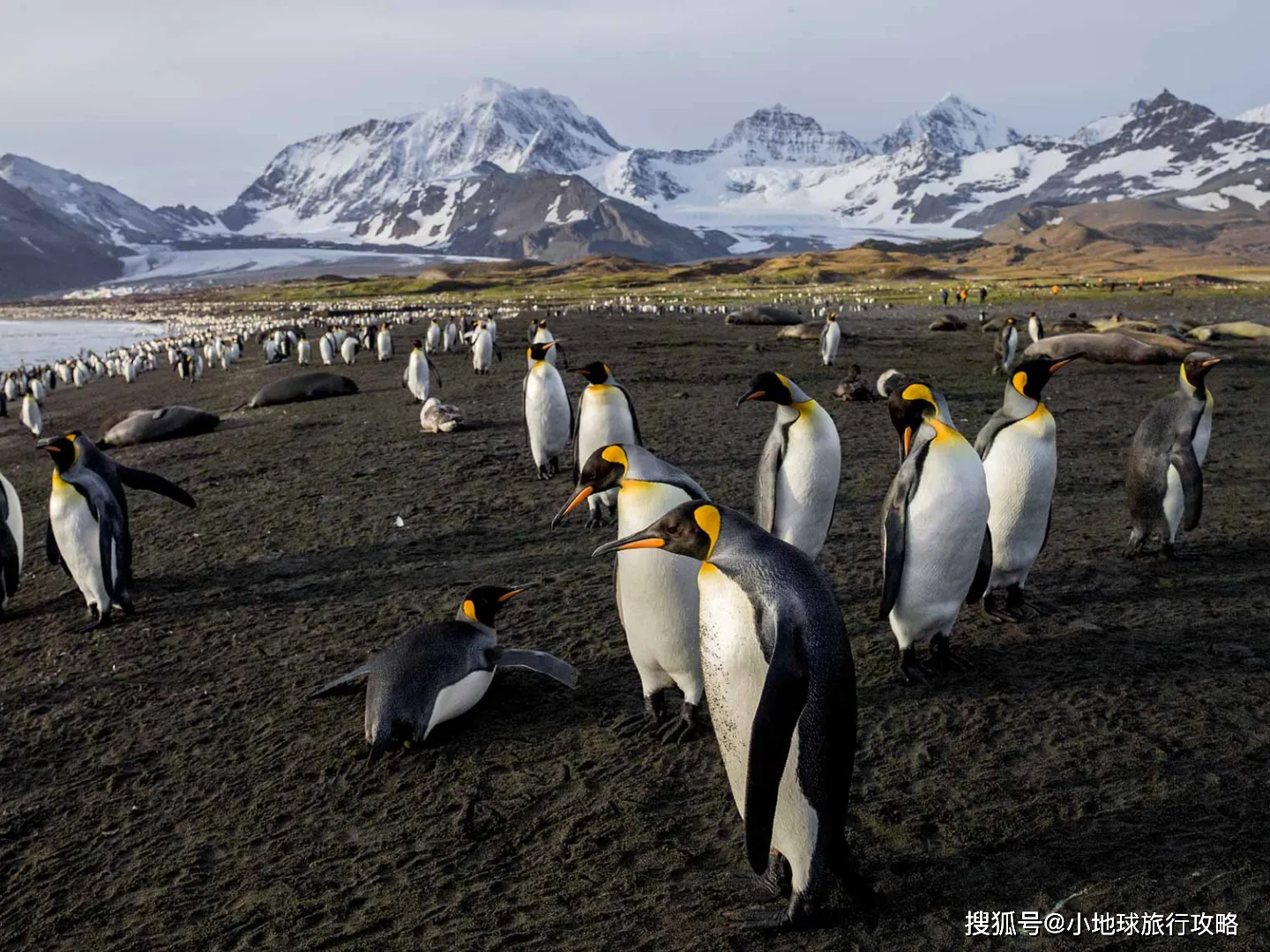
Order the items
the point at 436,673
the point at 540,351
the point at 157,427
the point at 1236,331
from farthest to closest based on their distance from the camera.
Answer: the point at 1236,331 < the point at 157,427 < the point at 540,351 < the point at 436,673

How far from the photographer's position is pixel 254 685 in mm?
4812

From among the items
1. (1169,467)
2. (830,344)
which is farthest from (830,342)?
(1169,467)

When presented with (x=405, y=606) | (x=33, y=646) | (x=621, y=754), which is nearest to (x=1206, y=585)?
(x=621, y=754)

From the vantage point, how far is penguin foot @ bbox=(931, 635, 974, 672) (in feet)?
14.8

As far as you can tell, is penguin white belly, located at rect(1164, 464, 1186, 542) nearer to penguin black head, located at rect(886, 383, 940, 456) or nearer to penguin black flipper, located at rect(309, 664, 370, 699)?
penguin black head, located at rect(886, 383, 940, 456)

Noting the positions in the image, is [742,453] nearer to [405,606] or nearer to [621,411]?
[621,411]

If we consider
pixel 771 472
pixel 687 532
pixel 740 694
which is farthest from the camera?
pixel 771 472

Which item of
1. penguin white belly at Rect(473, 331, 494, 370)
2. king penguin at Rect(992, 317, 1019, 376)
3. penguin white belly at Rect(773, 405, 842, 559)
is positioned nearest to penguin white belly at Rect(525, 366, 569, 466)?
penguin white belly at Rect(773, 405, 842, 559)

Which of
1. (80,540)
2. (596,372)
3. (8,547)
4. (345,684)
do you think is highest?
(596,372)

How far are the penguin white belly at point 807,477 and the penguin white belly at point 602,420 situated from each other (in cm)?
205

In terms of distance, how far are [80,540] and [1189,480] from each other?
743 centimetres

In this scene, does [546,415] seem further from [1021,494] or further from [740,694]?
[740,694]

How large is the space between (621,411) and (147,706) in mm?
3982

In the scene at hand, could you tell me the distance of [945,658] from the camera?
452 cm
